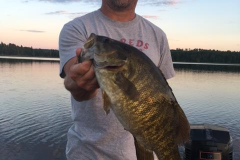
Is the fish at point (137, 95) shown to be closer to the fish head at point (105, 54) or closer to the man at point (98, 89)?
the fish head at point (105, 54)

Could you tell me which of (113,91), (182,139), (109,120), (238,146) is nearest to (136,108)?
(113,91)

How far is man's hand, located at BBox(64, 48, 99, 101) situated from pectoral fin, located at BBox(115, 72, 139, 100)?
0.21 meters

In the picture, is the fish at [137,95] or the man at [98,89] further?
the man at [98,89]

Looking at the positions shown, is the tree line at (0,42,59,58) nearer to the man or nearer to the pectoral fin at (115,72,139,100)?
the man

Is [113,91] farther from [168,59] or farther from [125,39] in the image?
[168,59]

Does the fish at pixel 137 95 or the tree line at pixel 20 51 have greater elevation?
the fish at pixel 137 95

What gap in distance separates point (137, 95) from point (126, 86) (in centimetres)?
11

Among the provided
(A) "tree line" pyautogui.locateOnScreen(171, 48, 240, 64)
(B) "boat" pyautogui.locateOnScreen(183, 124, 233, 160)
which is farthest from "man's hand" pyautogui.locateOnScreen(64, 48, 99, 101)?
(A) "tree line" pyautogui.locateOnScreen(171, 48, 240, 64)

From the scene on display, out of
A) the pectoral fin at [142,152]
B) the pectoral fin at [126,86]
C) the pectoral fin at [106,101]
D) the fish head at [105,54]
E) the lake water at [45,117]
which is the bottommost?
the lake water at [45,117]

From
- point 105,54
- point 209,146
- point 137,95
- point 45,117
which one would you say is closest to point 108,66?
point 105,54

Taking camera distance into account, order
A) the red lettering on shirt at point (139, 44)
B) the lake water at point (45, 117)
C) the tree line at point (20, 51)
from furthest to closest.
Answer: the tree line at point (20, 51), the lake water at point (45, 117), the red lettering on shirt at point (139, 44)

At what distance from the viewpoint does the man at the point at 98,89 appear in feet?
9.49

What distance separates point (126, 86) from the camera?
2.08 meters

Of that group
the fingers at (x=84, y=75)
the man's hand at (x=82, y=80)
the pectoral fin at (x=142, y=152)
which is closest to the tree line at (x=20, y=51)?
the man's hand at (x=82, y=80)
